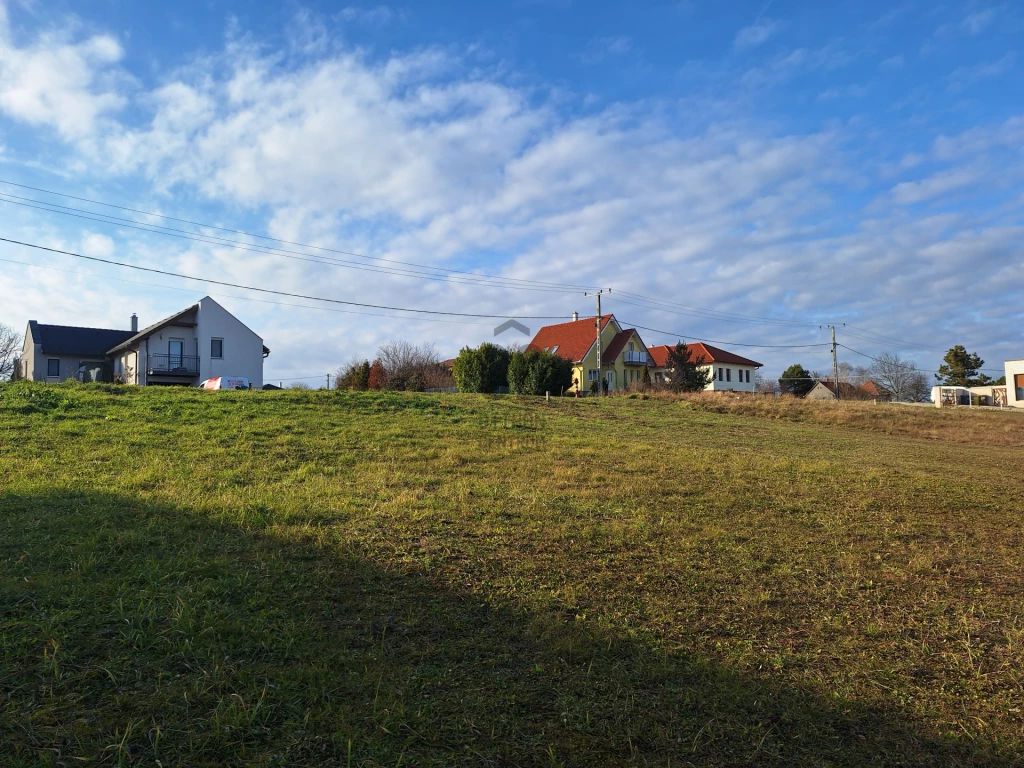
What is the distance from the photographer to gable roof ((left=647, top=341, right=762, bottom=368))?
58.2 metres

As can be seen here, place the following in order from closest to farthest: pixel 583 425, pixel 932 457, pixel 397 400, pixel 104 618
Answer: pixel 104 618 → pixel 932 457 → pixel 583 425 → pixel 397 400

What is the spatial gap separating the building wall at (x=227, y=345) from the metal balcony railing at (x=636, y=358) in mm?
29352

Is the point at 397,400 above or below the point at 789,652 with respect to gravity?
above

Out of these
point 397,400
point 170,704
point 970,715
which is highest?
point 397,400

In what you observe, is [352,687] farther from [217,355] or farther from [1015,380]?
[1015,380]

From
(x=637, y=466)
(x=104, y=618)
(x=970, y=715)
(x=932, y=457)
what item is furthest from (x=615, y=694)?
(x=932, y=457)

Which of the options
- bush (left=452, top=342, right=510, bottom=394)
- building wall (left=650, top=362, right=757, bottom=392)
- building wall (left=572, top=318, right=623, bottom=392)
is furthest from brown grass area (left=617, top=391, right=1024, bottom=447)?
building wall (left=650, top=362, right=757, bottom=392)

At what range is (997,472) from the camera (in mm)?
11984

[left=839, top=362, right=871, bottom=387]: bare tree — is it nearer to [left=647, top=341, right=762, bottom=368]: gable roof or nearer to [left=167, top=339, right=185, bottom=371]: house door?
[left=647, top=341, right=762, bottom=368]: gable roof

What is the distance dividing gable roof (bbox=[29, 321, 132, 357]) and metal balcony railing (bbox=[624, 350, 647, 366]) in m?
41.0

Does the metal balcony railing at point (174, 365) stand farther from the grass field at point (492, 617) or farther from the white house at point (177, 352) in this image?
the grass field at point (492, 617)

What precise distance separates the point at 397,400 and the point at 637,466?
971cm

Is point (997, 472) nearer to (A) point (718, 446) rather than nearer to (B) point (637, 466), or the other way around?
(A) point (718, 446)

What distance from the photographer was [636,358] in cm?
5372
